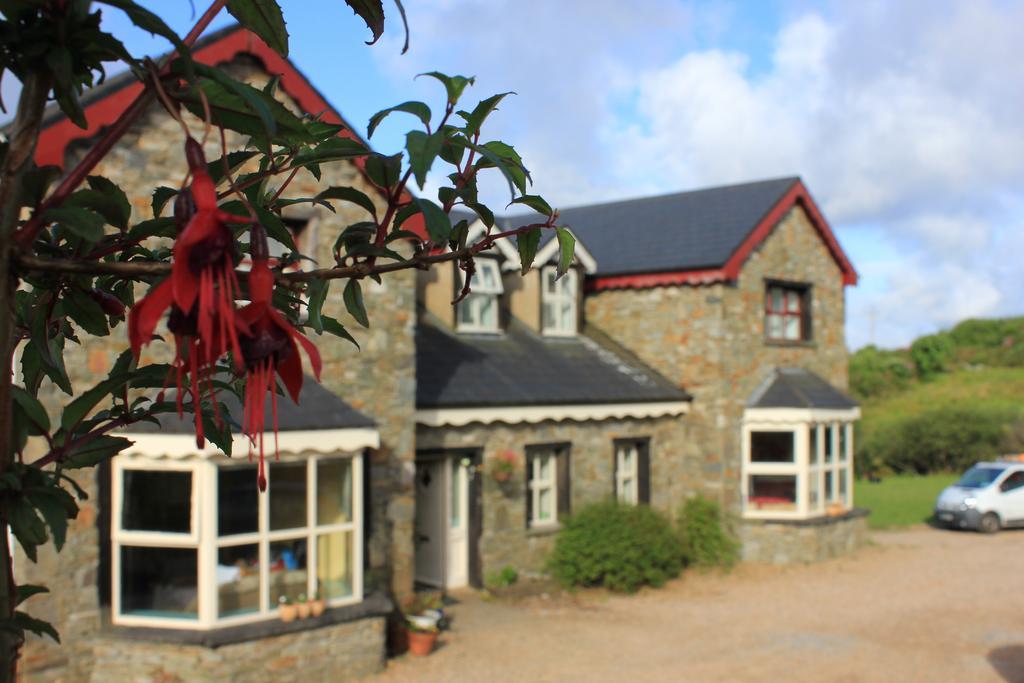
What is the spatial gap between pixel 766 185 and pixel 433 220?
16.2 m

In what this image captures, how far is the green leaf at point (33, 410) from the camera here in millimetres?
1629

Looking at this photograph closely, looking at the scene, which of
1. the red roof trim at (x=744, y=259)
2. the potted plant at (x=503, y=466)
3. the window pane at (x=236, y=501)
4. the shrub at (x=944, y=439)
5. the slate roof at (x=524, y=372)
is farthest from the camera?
the shrub at (x=944, y=439)

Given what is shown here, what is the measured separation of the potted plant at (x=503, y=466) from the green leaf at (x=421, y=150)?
1139 cm

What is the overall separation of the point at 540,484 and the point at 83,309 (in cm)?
1204

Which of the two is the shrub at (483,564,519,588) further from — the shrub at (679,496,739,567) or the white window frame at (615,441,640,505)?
the shrub at (679,496,739,567)

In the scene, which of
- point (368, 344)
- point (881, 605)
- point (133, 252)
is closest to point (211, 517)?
point (368, 344)

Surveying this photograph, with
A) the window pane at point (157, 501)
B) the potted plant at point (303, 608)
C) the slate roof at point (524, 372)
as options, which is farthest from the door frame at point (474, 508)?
the window pane at point (157, 501)

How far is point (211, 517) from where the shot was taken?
828 cm

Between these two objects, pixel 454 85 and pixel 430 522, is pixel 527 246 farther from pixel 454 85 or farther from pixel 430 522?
pixel 430 522

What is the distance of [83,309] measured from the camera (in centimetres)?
171

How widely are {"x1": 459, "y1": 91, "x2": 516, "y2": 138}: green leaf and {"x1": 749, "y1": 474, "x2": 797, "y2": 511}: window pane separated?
1436cm

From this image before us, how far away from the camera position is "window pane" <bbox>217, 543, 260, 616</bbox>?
8422mm

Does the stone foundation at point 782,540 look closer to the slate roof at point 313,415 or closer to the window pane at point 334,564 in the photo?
the window pane at point 334,564

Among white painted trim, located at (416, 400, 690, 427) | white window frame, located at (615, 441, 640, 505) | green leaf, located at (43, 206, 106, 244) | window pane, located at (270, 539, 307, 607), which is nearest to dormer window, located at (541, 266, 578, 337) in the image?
white painted trim, located at (416, 400, 690, 427)
